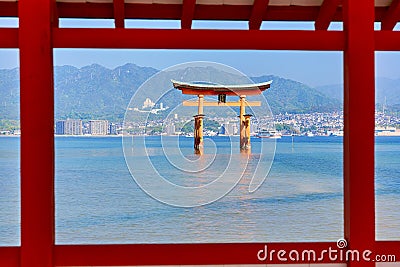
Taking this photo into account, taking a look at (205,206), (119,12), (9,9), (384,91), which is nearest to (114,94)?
(205,206)

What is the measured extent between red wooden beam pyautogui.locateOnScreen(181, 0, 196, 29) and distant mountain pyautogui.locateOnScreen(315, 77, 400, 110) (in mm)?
21010

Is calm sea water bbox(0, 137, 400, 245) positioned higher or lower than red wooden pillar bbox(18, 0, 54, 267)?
lower

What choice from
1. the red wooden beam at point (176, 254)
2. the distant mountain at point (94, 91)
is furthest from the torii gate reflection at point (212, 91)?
the distant mountain at point (94, 91)

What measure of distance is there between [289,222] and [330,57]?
559 inches

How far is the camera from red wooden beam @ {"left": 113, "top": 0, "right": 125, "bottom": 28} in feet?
8.95

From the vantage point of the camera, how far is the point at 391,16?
120 inches

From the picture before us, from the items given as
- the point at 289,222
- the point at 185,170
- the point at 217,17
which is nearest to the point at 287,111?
the point at 185,170

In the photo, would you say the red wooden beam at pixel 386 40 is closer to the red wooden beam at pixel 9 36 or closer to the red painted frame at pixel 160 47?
the red painted frame at pixel 160 47

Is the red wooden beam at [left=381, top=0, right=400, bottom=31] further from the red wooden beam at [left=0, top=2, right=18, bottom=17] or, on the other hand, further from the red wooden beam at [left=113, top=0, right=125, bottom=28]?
the red wooden beam at [left=0, top=2, right=18, bottom=17]

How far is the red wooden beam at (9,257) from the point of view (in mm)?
2291

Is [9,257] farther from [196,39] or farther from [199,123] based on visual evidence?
[199,123]

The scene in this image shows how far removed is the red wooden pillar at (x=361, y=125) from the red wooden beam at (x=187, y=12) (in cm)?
82

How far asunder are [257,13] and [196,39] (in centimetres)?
66

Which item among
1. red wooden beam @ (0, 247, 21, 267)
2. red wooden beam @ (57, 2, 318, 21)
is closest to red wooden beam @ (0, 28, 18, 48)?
red wooden beam @ (57, 2, 318, 21)
